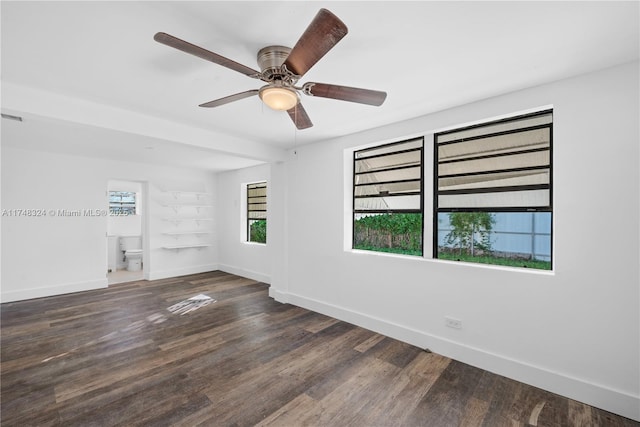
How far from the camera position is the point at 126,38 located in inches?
68.1

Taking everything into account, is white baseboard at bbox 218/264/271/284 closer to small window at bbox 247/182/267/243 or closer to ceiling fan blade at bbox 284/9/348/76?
small window at bbox 247/182/267/243

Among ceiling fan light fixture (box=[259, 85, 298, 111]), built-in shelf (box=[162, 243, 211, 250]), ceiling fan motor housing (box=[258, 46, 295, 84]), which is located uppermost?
ceiling fan motor housing (box=[258, 46, 295, 84])

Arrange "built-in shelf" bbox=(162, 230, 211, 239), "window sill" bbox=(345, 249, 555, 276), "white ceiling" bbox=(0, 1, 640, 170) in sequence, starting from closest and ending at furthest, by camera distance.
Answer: "white ceiling" bbox=(0, 1, 640, 170) < "window sill" bbox=(345, 249, 555, 276) < "built-in shelf" bbox=(162, 230, 211, 239)

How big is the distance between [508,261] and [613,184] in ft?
3.24

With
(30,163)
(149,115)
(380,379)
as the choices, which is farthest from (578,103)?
(30,163)

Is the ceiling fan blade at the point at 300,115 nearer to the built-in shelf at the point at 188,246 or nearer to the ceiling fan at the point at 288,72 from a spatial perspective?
the ceiling fan at the point at 288,72

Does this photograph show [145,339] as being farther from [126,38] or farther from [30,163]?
[30,163]

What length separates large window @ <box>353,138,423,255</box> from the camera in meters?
3.30

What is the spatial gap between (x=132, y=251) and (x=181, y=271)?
63.5 inches

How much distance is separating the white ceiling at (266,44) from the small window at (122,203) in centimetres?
550

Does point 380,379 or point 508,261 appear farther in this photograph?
point 508,261

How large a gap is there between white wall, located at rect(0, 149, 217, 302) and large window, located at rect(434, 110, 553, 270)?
18.7 ft

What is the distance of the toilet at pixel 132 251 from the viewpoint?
7027 millimetres

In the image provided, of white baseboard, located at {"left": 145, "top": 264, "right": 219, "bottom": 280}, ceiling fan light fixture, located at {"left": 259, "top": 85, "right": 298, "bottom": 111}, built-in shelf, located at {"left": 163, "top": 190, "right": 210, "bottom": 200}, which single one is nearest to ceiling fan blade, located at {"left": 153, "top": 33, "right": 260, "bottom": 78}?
ceiling fan light fixture, located at {"left": 259, "top": 85, "right": 298, "bottom": 111}
